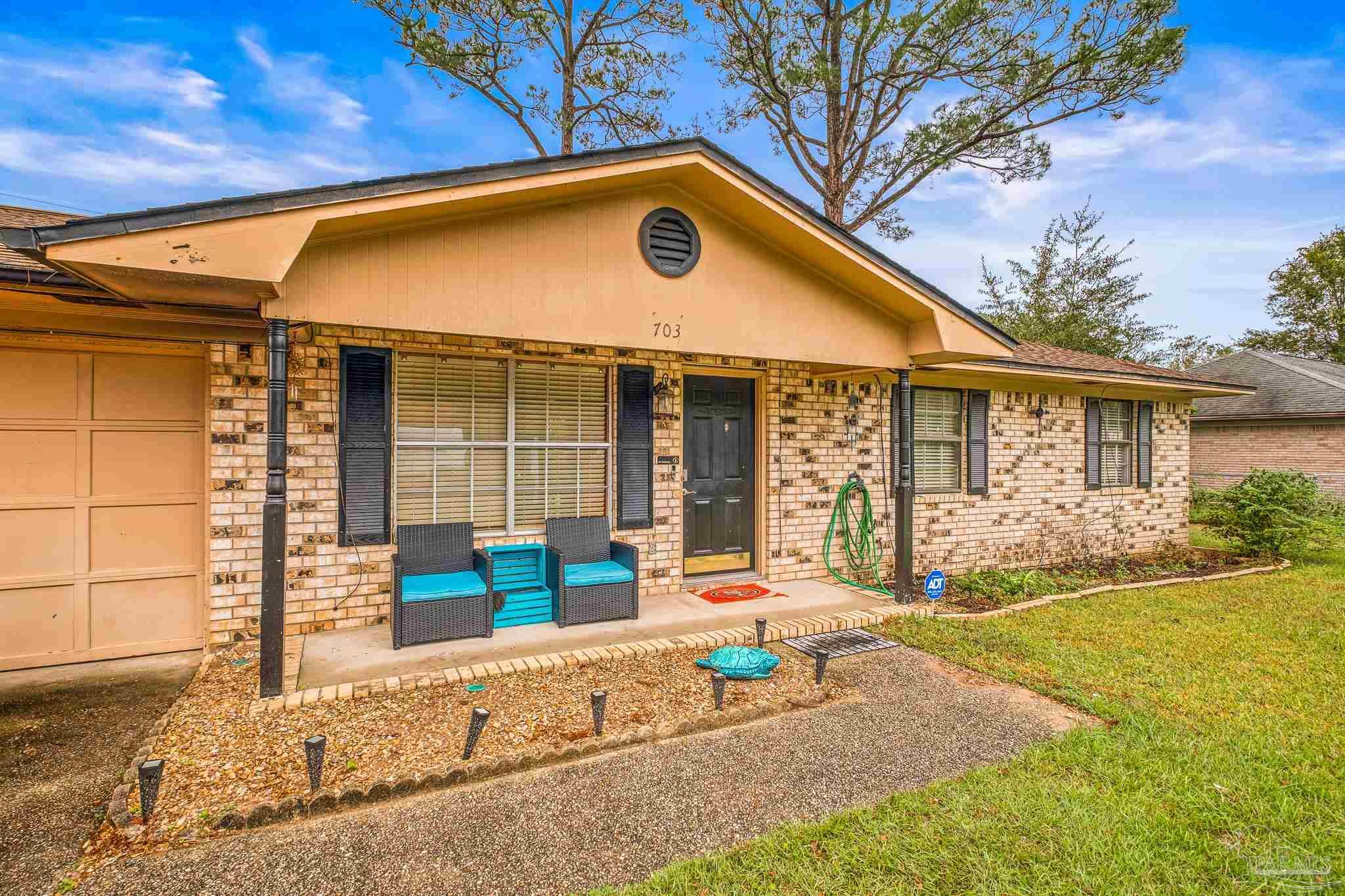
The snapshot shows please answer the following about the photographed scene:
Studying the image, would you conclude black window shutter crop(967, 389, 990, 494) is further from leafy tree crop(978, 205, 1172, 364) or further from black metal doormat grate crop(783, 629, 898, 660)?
leafy tree crop(978, 205, 1172, 364)

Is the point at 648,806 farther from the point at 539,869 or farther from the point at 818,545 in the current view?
the point at 818,545

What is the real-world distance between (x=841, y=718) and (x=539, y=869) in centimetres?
199

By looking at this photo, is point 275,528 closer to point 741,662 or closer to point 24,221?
point 741,662

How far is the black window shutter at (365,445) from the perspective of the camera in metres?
4.80

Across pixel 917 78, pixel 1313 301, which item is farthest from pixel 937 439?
pixel 1313 301

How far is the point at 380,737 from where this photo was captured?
328 centimetres

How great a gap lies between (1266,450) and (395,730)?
790 inches

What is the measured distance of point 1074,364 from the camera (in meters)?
8.38

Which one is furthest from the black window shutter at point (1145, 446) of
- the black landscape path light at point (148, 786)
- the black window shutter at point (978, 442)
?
the black landscape path light at point (148, 786)

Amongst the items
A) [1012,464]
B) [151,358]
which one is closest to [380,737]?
[151,358]

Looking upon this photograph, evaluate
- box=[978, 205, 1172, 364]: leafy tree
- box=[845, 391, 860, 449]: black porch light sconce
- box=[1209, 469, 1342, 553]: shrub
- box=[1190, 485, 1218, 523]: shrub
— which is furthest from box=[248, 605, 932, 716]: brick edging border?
box=[978, 205, 1172, 364]: leafy tree

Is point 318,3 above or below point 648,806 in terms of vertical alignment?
above

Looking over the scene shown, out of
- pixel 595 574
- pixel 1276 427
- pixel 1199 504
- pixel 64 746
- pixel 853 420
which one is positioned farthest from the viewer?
pixel 1276 427

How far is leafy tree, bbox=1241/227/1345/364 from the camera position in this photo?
78.4ft
